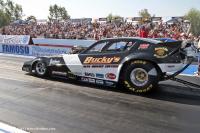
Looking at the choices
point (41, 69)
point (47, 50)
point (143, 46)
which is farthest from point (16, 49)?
point (143, 46)

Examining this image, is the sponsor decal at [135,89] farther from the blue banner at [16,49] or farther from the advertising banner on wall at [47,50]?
the blue banner at [16,49]

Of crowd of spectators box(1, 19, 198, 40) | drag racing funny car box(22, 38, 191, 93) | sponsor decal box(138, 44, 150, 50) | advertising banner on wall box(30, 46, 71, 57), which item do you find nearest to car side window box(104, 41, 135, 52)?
drag racing funny car box(22, 38, 191, 93)

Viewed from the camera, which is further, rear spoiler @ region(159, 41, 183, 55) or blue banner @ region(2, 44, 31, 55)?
blue banner @ region(2, 44, 31, 55)

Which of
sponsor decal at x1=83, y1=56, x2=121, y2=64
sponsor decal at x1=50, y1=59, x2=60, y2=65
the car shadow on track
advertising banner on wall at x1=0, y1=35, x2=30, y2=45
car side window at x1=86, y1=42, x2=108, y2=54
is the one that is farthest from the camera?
advertising banner on wall at x1=0, y1=35, x2=30, y2=45

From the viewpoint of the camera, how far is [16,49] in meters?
20.3

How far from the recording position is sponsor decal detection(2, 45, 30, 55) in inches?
782

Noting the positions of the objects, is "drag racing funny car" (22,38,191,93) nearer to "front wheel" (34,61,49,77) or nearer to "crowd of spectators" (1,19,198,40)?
"front wheel" (34,61,49,77)

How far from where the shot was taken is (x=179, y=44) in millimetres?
7867

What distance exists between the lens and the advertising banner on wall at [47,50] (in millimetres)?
18016

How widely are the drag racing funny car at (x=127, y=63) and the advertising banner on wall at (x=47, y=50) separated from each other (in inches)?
336

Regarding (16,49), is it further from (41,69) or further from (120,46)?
(120,46)

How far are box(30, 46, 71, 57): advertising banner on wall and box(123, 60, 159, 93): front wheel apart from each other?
10045mm

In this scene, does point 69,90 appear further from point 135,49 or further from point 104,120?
point 104,120

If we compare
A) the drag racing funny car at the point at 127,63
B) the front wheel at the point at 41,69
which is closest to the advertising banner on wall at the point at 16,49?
the front wheel at the point at 41,69
